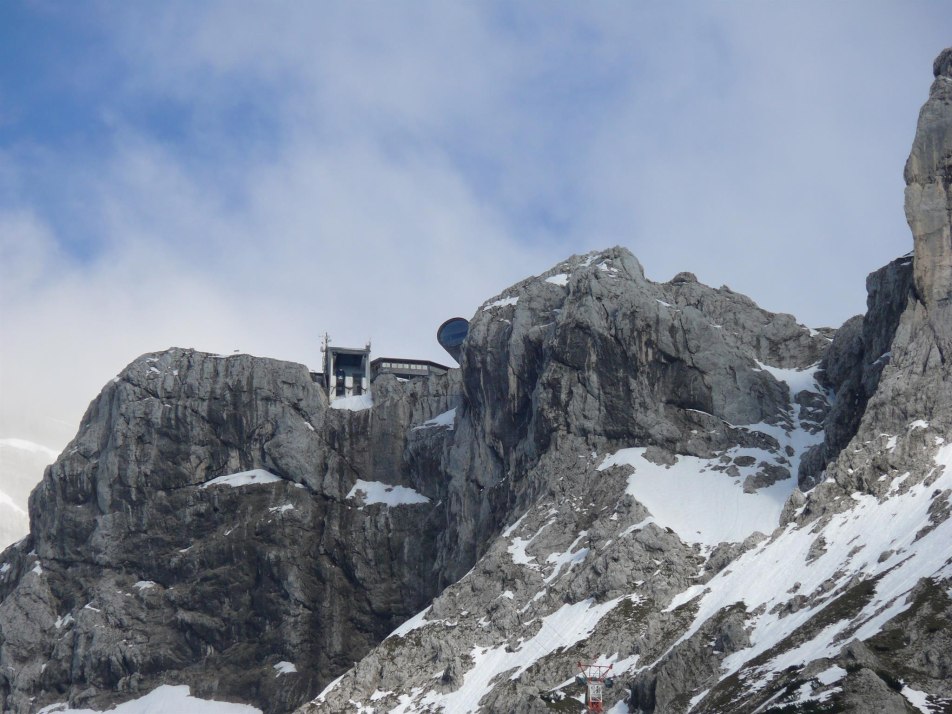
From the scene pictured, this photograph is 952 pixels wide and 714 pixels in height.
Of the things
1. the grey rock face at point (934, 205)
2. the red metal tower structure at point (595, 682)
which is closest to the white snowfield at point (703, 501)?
the red metal tower structure at point (595, 682)

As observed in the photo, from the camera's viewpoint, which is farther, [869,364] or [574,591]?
[869,364]

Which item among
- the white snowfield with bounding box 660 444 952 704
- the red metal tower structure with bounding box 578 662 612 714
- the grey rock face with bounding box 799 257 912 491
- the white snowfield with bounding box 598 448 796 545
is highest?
the grey rock face with bounding box 799 257 912 491

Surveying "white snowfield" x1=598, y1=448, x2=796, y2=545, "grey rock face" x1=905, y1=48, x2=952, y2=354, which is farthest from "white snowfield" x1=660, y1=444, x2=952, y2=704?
"grey rock face" x1=905, y1=48, x2=952, y2=354

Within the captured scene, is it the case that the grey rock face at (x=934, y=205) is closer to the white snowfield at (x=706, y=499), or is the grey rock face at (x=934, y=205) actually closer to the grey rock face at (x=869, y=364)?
the grey rock face at (x=869, y=364)

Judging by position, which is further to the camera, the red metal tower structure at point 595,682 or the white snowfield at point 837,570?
the red metal tower structure at point 595,682

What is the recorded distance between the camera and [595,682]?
162750 millimetres

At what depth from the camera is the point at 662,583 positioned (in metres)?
176

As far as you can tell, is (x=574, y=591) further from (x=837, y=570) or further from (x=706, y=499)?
(x=837, y=570)

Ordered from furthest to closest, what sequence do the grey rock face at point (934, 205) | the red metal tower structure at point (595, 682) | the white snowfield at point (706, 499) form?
the white snowfield at point (706, 499) → the grey rock face at point (934, 205) → the red metal tower structure at point (595, 682)

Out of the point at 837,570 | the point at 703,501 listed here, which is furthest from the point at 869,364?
the point at 837,570

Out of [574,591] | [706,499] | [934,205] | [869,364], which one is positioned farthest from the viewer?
[869,364]

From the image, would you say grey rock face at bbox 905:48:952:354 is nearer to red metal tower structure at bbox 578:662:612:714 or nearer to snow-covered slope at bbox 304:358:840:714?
snow-covered slope at bbox 304:358:840:714

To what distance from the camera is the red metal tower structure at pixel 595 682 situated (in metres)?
160

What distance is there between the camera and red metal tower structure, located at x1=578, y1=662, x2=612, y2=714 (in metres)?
160
